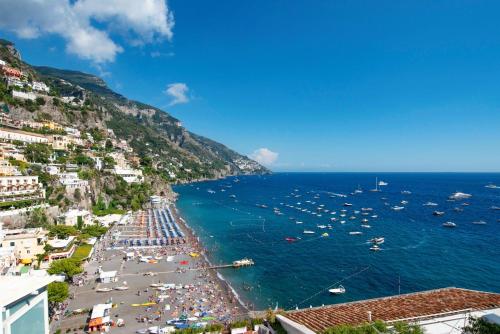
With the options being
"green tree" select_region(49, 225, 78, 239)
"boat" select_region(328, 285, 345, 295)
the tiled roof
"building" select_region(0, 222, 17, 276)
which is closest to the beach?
"green tree" select_region(49, 225, 78, 239)

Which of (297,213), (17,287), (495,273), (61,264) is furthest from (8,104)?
(495,273)

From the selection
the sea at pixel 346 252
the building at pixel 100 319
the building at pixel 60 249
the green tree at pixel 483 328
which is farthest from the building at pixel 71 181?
the green tree at pixel 483 328

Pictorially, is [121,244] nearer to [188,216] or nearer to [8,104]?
[188,216]

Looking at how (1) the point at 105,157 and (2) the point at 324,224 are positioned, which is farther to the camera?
(1) the point at 105,157

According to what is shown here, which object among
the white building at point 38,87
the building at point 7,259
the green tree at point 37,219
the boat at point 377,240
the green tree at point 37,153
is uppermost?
the white building at point 38,87

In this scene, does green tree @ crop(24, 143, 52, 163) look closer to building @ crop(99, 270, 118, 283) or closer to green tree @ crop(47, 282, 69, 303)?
building @ crop(99, 270, 118, 283)

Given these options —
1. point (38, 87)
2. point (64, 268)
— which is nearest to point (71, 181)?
point (64, 268)

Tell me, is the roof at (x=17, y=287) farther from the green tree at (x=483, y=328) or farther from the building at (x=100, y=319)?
the building at (x=100, y=319)
